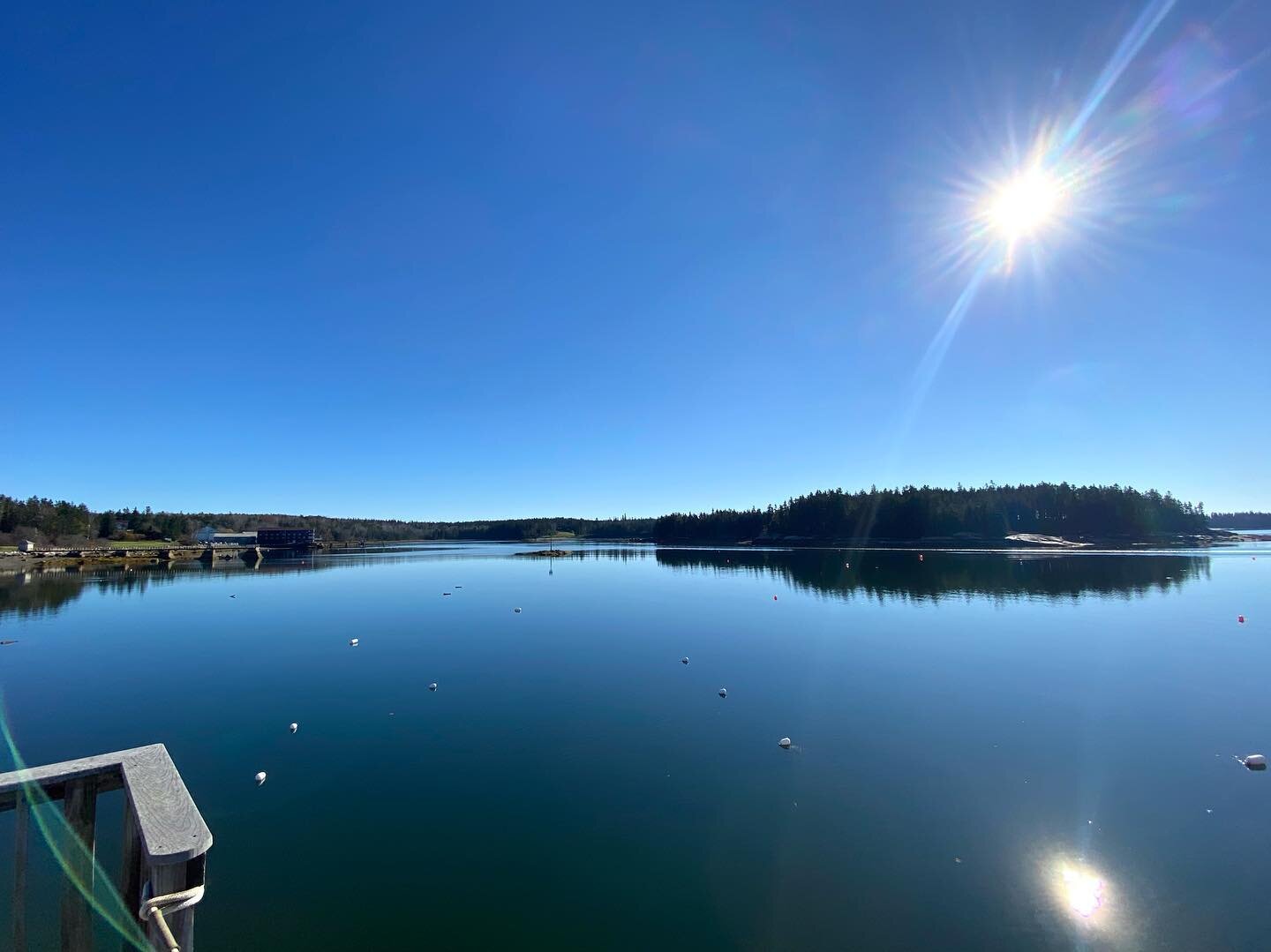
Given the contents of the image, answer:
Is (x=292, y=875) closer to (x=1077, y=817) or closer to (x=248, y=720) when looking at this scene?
(x=248, y=720)

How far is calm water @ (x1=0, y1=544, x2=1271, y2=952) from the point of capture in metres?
6.79

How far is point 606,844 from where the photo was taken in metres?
8.21

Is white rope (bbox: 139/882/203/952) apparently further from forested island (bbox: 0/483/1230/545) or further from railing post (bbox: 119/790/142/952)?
forested island (bbox: 0/483/1230/545)

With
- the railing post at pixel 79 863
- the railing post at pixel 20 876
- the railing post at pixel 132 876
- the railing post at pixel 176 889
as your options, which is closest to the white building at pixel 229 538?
the railing post at pixel 20 876

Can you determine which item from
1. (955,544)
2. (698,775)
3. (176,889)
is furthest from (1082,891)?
(955,544)

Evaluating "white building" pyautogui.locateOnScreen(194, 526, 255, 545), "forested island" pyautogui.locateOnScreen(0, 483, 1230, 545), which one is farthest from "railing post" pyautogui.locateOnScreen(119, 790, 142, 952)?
"white building" pyautogui.locateOnScreen(194, 526, 255, 545)

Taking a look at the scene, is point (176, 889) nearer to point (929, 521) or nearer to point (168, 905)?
point (168, 905)

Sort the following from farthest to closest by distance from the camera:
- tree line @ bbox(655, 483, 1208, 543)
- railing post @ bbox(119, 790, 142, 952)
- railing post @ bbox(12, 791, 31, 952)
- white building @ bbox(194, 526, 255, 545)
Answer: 1. white building @ bbox(194, 526, 255, 545)
2. tree line @ bbox(655, 483, 1208, 543)
3. railing post @ bbox(119, 790, 142, 952)
4. railing post @ bbox(12, 791, 31, 952)

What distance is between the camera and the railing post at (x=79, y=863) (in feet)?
8.75

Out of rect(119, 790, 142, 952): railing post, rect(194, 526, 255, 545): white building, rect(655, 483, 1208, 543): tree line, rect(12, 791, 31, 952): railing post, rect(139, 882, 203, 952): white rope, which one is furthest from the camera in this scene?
rect(194, 526, 255, 545): white building

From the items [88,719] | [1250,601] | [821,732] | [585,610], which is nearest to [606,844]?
[821,732]

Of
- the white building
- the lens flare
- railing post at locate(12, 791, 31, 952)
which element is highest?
railing post at locate(12, 791, 31, 952)

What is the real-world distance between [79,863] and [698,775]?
9.39 metres

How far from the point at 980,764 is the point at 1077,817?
1938mm
